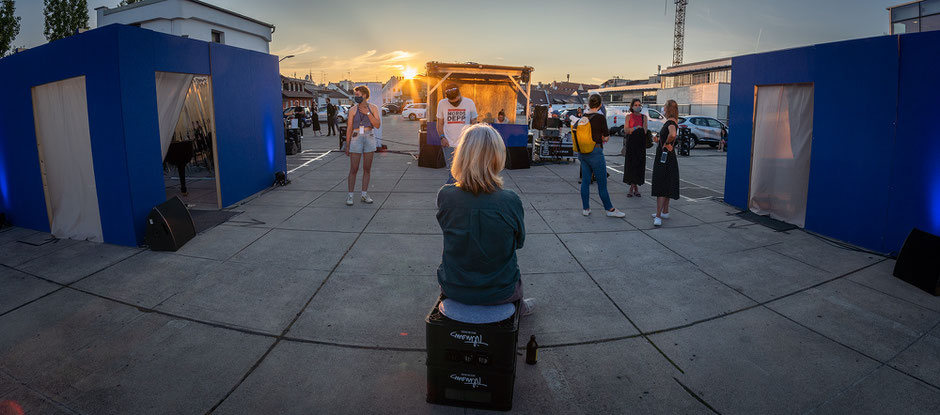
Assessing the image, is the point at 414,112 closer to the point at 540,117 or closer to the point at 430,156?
the point at 540,117

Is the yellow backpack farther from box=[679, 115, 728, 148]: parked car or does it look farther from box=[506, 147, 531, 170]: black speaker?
box=[679, 115, 728, 148]: parked car

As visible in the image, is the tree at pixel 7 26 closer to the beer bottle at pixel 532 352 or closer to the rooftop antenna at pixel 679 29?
the beer bottle at pixel 532 352

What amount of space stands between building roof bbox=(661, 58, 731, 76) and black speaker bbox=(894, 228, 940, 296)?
1849 inches

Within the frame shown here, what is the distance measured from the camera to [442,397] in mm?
2805

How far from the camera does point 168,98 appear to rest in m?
7.29

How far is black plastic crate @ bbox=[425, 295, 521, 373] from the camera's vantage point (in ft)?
8.62

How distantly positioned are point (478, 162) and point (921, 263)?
4735 millimetres

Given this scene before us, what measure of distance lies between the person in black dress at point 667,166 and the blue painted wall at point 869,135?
180 centimetres

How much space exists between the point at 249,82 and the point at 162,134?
6.19ft

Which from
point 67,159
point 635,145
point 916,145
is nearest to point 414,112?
point 635,145

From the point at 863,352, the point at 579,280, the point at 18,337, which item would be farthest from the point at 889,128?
the point at 18,337

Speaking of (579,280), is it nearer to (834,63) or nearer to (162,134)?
(834,63)

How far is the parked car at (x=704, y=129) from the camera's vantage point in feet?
63.4

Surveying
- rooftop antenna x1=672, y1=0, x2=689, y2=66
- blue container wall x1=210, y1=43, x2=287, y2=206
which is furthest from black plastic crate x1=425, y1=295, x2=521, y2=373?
rooftop antenna x1=672, y1=0, x2=689, y2=66
